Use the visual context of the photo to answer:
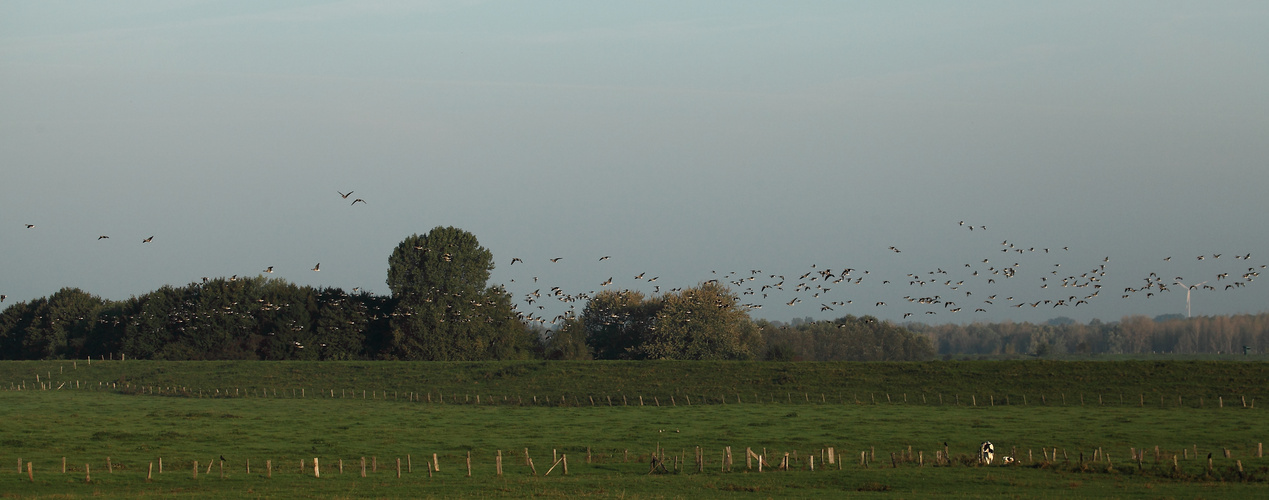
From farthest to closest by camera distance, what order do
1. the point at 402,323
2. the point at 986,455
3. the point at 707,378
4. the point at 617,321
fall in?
the point at 617,321 → the point at 402,323 → the point at 707,378 → the point at 986,455

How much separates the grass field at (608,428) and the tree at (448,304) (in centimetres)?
1141

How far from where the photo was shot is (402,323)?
11725 centimetres

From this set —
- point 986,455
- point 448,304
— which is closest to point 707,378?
point 448,304

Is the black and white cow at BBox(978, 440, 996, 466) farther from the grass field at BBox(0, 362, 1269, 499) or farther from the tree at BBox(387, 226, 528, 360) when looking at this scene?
the tree at BBox(387, 226, 528, 360)

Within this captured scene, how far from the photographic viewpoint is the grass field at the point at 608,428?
4047cm

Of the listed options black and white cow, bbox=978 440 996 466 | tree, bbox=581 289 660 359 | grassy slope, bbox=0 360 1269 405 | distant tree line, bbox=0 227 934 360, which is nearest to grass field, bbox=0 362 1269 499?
grassy slope, bbox=0 360 1269 405

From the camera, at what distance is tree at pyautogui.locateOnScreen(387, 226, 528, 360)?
11525 centimetres

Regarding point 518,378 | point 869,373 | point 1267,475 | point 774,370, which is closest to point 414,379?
point 518,378

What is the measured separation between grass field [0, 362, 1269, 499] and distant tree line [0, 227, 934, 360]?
34.5ft

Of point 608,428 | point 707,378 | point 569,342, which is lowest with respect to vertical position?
point 608,428

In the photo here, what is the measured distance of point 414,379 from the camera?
319 ft

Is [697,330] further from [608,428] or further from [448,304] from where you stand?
[608,428]

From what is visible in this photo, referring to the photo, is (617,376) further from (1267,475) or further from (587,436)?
(1267,475)

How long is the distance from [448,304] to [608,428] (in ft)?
185
